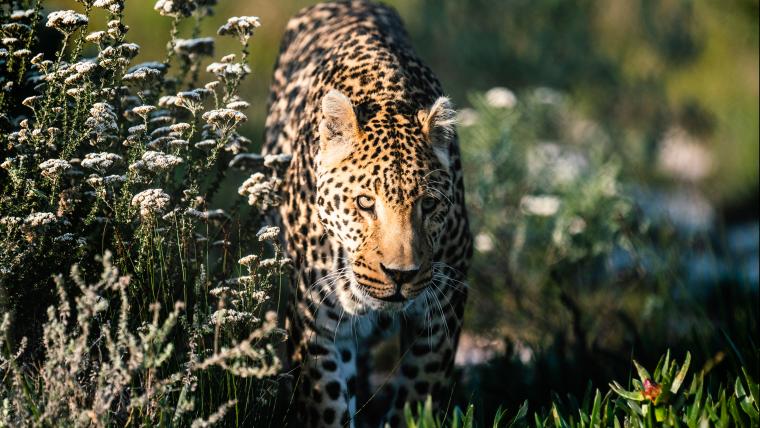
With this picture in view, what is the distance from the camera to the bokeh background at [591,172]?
662 centimetres

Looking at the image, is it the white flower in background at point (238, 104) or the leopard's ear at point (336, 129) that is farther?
the leopard's ear at point (336, 129)

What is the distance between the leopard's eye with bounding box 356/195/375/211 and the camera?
15.3ft

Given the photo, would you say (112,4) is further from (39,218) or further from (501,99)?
(501,99)

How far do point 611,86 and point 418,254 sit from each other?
841 cm

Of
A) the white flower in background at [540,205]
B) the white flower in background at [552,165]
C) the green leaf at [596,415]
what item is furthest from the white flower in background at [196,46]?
the white flower in background at [552,165]

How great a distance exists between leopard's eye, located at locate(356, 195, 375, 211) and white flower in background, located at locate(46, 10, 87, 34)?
138 centimetres

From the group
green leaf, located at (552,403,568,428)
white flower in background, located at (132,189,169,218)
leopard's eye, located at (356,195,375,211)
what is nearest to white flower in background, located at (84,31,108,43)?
white flower in background, located at (132,189,169,218)

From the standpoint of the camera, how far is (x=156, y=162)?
427cm

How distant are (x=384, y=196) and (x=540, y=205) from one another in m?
4.21

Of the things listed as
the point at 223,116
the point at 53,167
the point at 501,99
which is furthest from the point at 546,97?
the point at 53,167

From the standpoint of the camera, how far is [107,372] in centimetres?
388

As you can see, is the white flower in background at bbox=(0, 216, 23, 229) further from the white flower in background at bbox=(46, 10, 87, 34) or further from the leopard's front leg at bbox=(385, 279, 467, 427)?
the leopard's front leg at bbox=(385, 279, 467, 427)

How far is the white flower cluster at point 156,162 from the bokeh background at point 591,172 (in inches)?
66.4

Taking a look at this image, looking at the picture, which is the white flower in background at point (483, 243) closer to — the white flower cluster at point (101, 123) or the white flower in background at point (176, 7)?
the white flower in background at point (176, 7)
